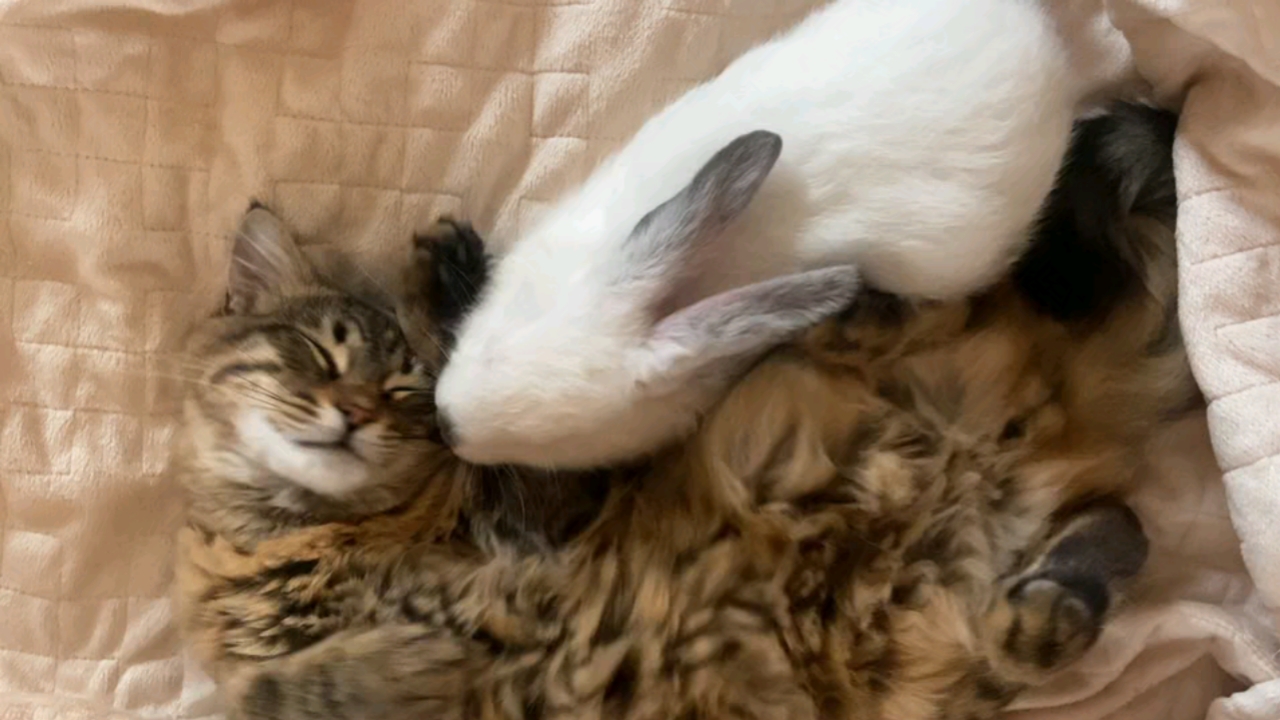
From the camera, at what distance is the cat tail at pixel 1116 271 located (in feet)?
4.18

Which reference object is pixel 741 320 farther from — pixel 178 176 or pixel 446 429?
pixel 178 176

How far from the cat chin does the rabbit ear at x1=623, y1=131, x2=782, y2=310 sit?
34 cm

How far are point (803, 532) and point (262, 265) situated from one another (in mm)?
654

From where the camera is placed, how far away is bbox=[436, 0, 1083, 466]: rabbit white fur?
117cm

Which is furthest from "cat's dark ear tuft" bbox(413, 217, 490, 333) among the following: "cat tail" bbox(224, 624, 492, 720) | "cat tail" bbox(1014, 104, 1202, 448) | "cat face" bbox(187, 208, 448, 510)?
"cat tail" bbox(1014, 104, 1202, 448)

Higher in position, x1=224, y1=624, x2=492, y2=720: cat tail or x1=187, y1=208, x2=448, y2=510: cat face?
x1=187, y1=208, x2=448, y2=510: cat face

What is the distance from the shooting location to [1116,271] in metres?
1.29

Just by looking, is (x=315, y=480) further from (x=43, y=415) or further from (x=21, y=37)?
(x=21, y=37)

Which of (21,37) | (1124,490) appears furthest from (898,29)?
(21,37)

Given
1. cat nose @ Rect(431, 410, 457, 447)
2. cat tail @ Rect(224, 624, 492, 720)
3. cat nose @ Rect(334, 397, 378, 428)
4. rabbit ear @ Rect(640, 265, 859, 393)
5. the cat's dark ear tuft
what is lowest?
cat tail @ Rect(224, 624, 492, 720)

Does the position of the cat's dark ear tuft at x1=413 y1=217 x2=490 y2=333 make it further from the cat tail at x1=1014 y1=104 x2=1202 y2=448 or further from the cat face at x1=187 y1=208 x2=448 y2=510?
the cat tail at x1=1014 y1=104 x2=1202 y2=448

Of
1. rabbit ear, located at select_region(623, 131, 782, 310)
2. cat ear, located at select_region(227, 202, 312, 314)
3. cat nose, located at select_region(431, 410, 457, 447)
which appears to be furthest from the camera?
cat ear, located at select_region(227, 202, 312, 314)

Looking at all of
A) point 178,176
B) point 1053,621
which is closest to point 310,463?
point 178,176

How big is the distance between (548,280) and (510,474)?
230 mm
